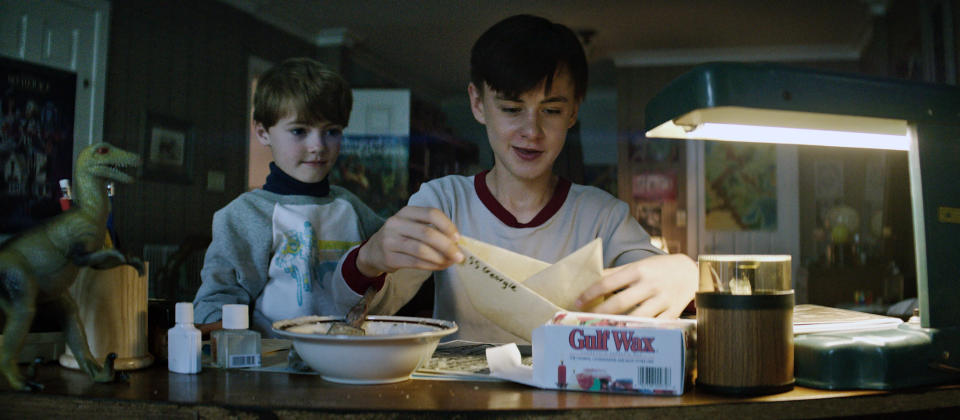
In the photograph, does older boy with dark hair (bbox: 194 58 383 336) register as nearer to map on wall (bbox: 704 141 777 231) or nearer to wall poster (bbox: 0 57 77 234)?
wall poster (bbox: 0 57 77 234)

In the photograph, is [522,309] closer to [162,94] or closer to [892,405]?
[892,405]

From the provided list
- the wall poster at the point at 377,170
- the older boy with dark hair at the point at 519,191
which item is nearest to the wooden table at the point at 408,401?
the older boy with dark hair at the point at 519,191

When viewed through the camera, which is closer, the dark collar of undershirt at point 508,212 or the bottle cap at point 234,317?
the bottle cap at point 234,317

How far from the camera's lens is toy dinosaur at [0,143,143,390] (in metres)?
0.72

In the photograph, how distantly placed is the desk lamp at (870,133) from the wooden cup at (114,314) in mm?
718

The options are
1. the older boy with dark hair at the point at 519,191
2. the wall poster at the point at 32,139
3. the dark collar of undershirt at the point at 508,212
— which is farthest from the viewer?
the wall poster at the point at 32,139

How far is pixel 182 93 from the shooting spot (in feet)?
14.6

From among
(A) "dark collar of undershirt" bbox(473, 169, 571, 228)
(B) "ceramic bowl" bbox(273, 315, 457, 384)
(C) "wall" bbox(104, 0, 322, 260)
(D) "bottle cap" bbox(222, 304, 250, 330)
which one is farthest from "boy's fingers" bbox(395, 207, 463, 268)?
(C) "wall" bbox(104, 0, 322, 260)

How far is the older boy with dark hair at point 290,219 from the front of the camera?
154 cm

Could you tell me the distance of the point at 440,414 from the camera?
63 cm

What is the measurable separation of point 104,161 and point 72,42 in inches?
139

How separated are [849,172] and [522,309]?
583 cm

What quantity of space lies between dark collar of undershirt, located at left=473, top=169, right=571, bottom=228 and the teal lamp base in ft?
2.35

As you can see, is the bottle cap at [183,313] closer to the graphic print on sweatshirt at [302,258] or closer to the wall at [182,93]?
the graphic print on sweatshirt at [302,258]
